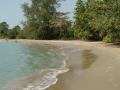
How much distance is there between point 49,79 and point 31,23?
5718cm

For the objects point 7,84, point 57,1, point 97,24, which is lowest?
point 7,84

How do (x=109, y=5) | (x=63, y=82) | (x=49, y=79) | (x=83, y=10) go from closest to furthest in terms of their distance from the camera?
(x=63, y=82) → (x=49, y=79) → (x=109, y=5) → (x=83, y=10)

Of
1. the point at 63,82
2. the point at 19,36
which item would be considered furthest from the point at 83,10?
the point at 63,82

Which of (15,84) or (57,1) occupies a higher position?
(57,1)

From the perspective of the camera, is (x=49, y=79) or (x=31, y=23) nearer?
Result: (x=49, y=79)

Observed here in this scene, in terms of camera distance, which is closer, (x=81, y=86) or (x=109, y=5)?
(x=81, y=86)

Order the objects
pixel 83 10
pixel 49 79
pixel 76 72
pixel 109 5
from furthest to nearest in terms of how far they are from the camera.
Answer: pixel 83 10, pixel 109 5, pixel 76 72, pixel 49 79

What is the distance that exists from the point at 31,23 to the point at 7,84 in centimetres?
5784

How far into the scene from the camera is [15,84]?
645 inches

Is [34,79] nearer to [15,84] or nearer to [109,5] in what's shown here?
[15,84]

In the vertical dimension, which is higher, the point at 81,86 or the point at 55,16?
the point at 55,16

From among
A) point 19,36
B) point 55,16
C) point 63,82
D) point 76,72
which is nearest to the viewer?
point 63,82

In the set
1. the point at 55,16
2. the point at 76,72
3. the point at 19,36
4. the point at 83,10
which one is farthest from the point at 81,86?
the point at 19,36

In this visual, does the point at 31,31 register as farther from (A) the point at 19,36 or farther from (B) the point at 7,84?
(B) the point at 7,84
